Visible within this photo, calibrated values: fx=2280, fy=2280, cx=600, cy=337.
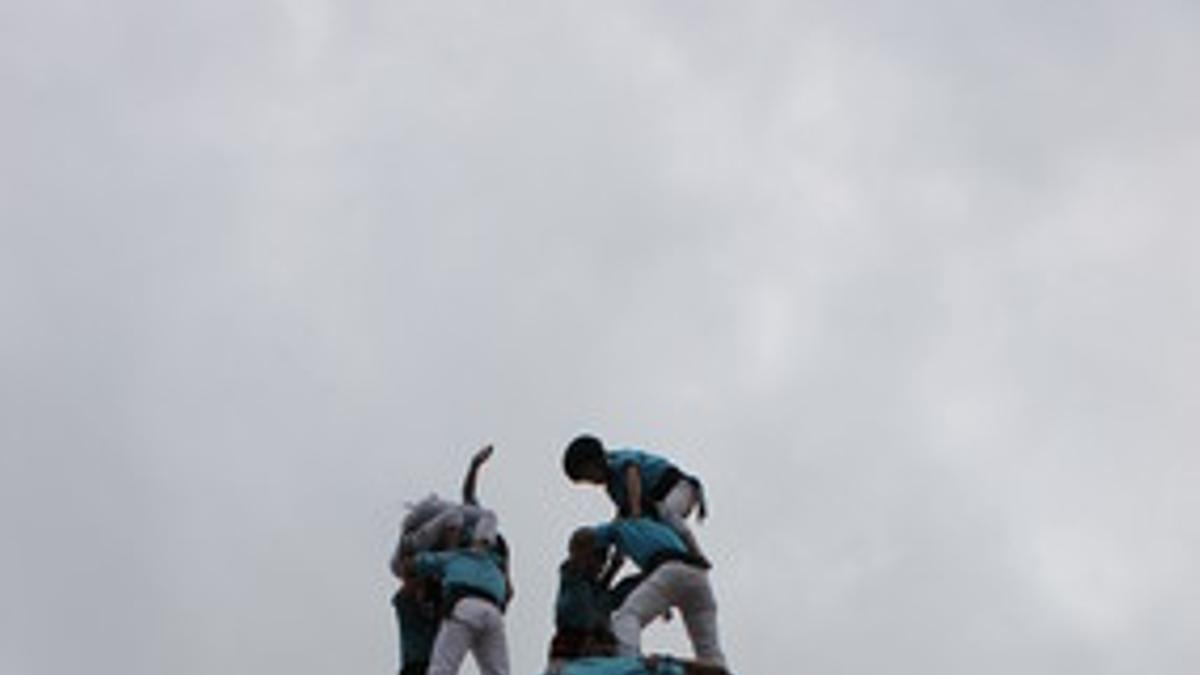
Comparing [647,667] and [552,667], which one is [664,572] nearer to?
[552,667]

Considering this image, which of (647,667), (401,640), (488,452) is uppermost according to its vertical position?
(488,452)

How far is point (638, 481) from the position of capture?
18.3m

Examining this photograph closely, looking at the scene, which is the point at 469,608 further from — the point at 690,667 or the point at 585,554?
the point at 690,667

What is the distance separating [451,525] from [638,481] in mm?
1590

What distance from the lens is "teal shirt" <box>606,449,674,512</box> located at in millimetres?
18344

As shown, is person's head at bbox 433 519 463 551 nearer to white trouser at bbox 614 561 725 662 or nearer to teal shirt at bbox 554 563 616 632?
teal shirt at bbox 554 563 616 632

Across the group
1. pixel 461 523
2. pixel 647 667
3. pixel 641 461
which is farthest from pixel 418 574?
pixel 647 667

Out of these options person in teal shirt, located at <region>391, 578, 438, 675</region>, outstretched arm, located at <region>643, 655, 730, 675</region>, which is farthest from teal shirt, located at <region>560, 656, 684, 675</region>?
person in teal shirt, located at <region>391, 578, 438, 675</region>

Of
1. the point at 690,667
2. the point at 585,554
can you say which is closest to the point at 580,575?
the point at 585,554

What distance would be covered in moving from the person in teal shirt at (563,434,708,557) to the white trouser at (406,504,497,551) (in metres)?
0.97

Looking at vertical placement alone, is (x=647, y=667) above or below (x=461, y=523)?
below

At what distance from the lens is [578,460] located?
18.1 meters

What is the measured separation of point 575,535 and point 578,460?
0.59 m

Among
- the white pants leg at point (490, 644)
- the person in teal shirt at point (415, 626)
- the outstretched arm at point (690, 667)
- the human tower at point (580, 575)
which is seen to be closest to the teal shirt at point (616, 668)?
the outstretched arm at point (690, 667)
